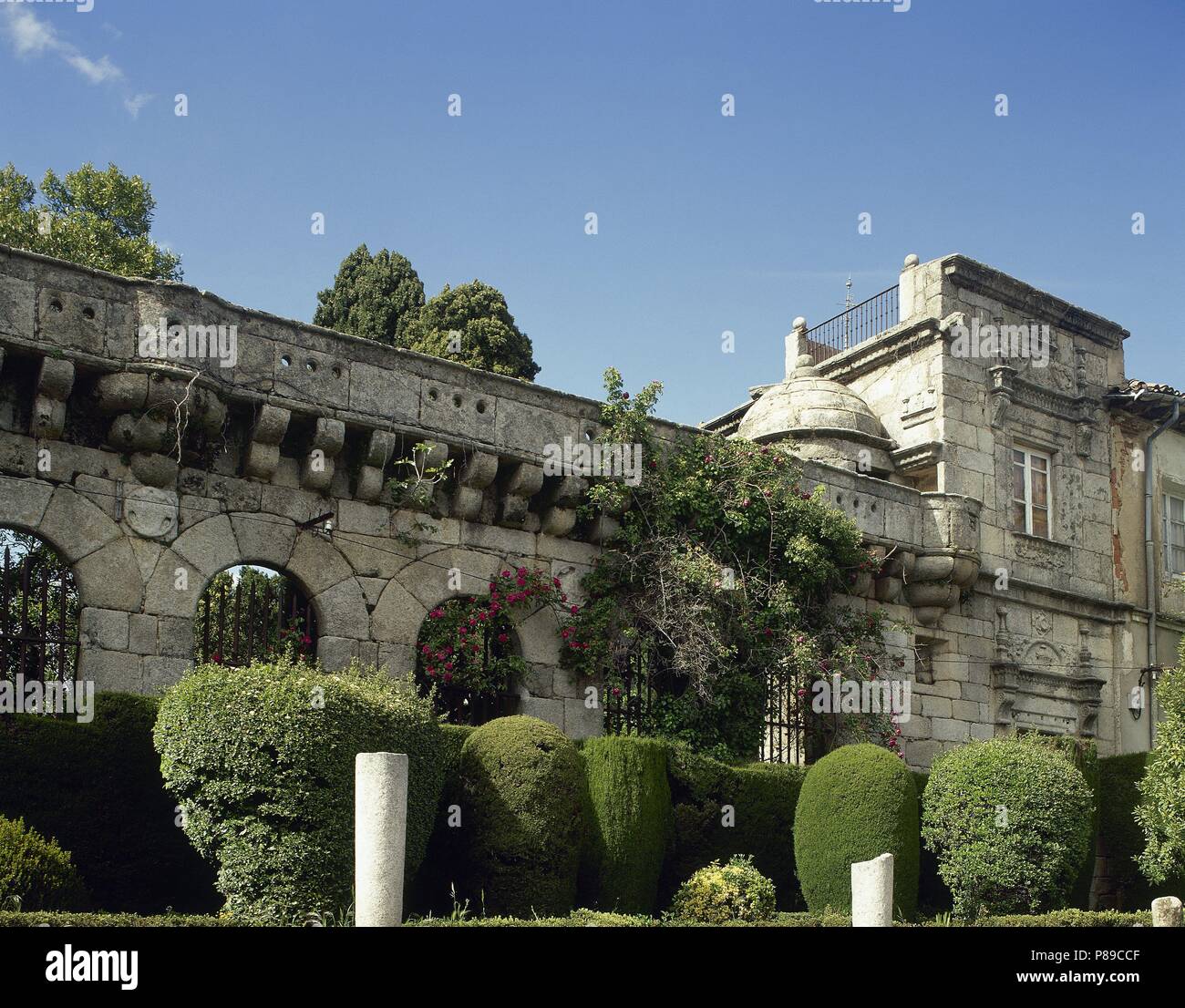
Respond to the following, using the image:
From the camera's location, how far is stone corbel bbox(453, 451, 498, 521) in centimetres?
1448

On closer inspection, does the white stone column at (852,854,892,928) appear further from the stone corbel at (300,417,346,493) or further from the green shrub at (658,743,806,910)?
the stone corbel at (300,417,346,493)

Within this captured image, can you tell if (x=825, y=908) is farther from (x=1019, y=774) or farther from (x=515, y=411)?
(x=515, y=411)

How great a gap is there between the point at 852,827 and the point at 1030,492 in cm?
856

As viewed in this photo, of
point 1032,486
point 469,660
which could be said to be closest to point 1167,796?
point 1032,486

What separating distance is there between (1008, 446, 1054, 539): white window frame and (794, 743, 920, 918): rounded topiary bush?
7.40m

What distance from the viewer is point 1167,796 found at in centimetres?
1546

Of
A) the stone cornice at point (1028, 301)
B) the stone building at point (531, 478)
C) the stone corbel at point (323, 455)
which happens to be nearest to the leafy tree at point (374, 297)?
the stone building at point (531, 478)

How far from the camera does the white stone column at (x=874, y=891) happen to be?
406 inches

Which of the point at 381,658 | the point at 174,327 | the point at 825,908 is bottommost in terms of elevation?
the point at 825,908

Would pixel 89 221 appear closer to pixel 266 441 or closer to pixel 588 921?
pixel 266 441

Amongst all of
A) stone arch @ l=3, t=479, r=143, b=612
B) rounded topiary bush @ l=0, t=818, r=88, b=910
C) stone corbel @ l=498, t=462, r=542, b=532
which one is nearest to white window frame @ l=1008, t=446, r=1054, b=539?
stone corbel @ l=498, t=462, r=542, b=532

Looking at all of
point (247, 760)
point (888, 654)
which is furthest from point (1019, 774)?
point (247, 760)

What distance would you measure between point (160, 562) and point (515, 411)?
164 inches
